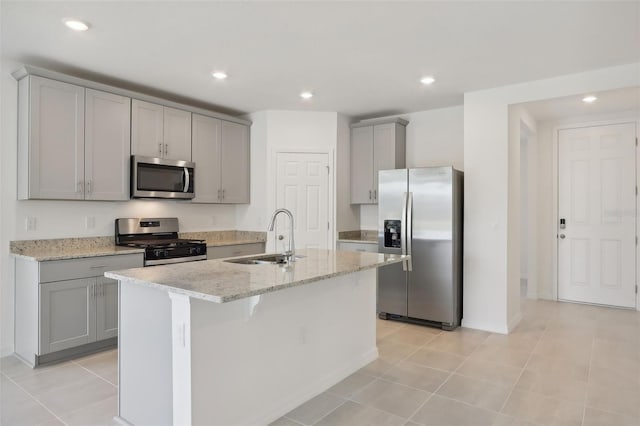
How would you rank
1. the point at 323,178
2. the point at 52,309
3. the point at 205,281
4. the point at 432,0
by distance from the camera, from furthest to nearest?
the point at 323,178
the point at 52,309
the point at 432,0
the point at 205,281

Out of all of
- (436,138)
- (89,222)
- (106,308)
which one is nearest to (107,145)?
(89,222)

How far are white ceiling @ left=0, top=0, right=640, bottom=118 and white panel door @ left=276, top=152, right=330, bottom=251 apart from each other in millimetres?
1067

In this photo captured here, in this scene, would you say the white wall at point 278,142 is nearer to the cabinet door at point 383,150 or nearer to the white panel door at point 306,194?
the white panel door at point 306,194

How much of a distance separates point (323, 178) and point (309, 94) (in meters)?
1.13

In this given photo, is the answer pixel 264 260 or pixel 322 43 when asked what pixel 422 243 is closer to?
pixel 264 260

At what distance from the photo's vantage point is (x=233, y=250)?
4.69 meters

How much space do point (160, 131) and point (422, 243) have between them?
9.82ft

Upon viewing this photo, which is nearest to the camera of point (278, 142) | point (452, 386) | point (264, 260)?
point (452, 386)

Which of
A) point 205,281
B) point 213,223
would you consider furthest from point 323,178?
point 205,281

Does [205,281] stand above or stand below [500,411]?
above

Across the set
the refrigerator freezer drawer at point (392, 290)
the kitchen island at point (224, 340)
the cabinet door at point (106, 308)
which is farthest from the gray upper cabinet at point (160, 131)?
the refrigerator freezer drawer at point (392, 290)

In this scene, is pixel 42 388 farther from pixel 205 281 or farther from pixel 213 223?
pixel 213 223

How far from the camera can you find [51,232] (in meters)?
3.63

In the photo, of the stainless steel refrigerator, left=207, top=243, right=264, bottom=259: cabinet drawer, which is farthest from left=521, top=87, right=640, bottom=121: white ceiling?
left=207, top=243, right=264, bottom=259: cabinet drawer
